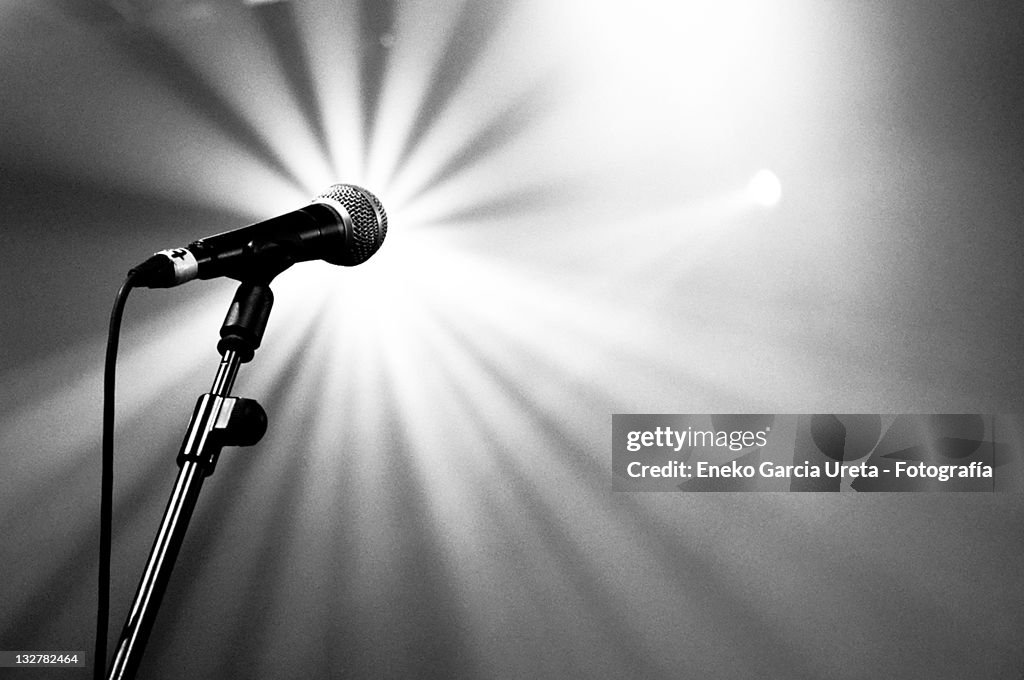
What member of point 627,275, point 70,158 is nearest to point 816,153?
point 627,275

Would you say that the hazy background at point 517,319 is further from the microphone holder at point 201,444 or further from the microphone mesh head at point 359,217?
the microphone holder at point 201,444

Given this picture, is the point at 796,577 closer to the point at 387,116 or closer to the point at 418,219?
the point at 418,219

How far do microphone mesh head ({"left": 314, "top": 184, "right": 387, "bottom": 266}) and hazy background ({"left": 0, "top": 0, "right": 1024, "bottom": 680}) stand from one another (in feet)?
1.54

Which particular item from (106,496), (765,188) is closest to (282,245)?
(106,496)

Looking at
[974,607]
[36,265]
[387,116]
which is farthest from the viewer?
[36,265]

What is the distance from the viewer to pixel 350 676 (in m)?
1.46

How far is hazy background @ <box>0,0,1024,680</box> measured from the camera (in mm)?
1353

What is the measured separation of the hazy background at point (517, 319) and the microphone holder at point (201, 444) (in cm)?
67

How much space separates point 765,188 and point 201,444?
1030mm

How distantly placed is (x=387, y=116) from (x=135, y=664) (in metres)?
1.06

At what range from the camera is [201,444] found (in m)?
0.81

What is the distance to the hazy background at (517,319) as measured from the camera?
4.44 feet
